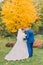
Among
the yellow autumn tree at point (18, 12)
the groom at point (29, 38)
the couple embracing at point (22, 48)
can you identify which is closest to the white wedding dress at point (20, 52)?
the couple embracing at point (22, 48)

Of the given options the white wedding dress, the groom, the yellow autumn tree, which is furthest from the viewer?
the yellow autumn tree

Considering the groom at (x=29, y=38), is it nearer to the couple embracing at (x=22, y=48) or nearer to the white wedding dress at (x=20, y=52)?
the couple embracing at (x=22, y=48)

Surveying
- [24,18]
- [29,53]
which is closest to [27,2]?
[24,18]

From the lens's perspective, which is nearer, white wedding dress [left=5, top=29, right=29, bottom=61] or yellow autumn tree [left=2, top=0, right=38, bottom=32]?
white wedding dress [left=5, top=29, right=29, bottom=61]

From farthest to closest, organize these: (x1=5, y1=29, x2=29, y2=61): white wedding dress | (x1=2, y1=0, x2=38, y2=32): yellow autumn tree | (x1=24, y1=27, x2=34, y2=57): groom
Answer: (x1=2, y1=0, x2=38, y2=32): yellow autumn tree < (x1=5, y1=29, x2=29, y2=61): white wedding dress < (x1=24, y1=27, x2=34, y2=57): groom

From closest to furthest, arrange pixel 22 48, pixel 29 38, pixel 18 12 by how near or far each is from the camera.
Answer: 1. pixel 29 38
2. pixel 22 48
3. pixel 18 12

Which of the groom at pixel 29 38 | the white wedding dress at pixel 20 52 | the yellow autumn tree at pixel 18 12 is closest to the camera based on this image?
the groom at pixel 29 38

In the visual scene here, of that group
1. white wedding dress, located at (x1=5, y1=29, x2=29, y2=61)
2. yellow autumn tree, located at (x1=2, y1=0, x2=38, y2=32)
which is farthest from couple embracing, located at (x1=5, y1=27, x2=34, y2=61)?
yellow autumn tree, located at (x1=2, y1=0, x2=38, y2=32)

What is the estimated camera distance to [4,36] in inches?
738

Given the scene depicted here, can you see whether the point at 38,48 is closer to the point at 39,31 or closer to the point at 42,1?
the point at 39,31

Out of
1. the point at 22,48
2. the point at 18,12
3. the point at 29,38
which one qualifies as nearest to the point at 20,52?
the point at 22,48

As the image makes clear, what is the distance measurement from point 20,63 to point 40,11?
1296cm

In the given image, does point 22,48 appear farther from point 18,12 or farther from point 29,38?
point 18,12

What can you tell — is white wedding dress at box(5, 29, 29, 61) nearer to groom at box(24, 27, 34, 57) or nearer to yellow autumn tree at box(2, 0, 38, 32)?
groom at box(24, 27, 34, 57)
